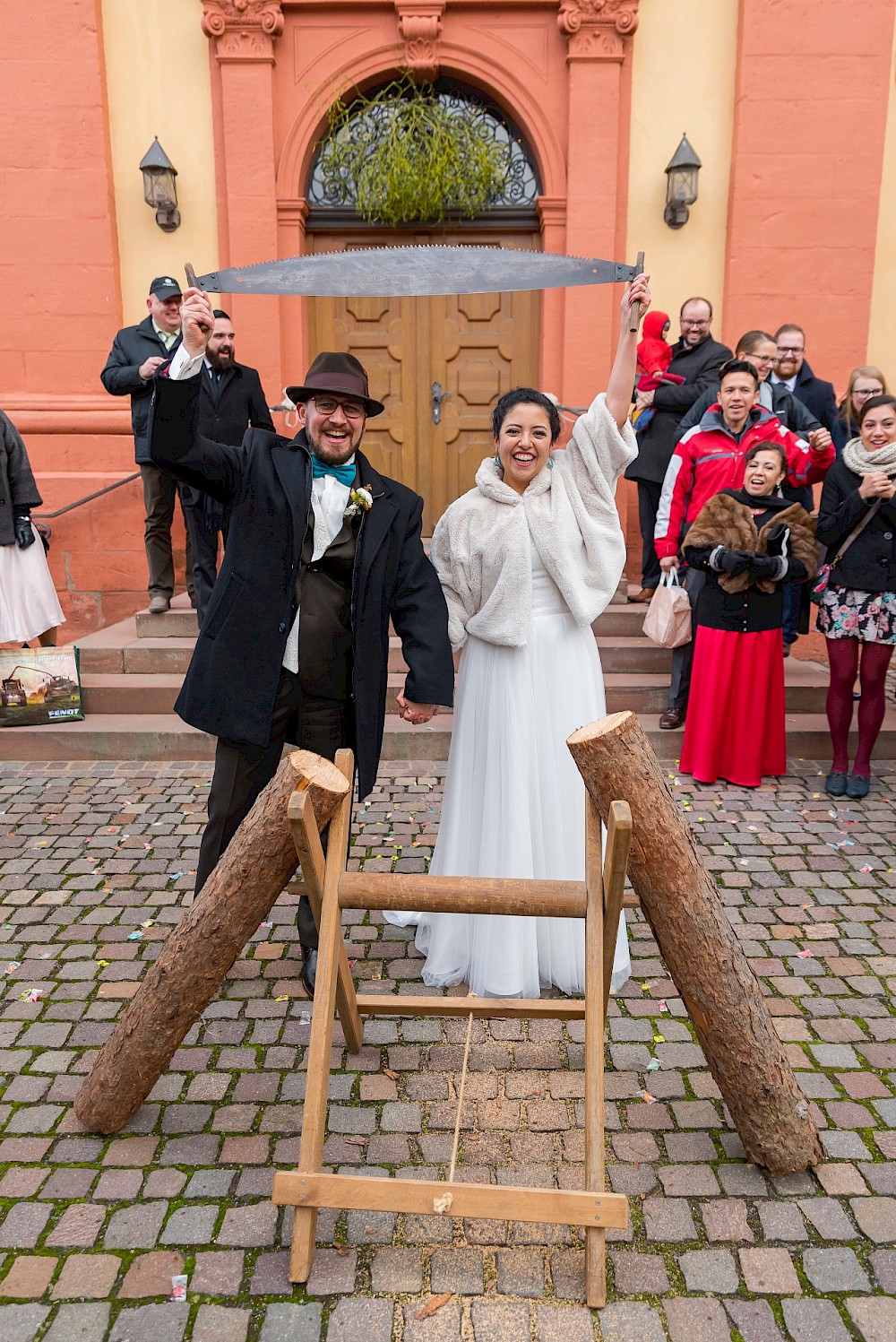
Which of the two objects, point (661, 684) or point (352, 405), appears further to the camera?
point (661, 684)

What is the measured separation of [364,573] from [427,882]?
107 cm

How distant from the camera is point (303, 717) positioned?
10.7 ft

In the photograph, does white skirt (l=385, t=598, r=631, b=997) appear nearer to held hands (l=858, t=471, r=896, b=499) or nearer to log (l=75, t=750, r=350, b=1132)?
log (l=75, t=750, r=350, b=1132)

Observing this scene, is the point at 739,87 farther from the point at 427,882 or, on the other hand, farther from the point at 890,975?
the point at 427,882

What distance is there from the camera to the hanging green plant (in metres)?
7.49

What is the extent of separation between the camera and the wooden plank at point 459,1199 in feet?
6.95

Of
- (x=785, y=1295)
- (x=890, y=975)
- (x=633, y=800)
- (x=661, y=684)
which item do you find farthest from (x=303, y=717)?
(x=661, y=684)

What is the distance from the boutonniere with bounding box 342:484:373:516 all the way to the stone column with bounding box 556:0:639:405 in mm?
5133

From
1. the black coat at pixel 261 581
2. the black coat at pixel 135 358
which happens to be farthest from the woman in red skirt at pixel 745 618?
the black coat at pixel 135 358

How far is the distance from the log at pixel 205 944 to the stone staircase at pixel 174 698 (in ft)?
11.0

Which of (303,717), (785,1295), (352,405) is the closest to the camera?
(785,1295)

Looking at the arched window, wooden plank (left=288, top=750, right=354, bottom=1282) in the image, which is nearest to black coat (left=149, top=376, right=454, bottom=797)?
wooden plank (left=288, top=750, right=354, bottom=1282)

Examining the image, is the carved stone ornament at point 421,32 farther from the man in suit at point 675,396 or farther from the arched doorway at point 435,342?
the man in suit at point 675,396

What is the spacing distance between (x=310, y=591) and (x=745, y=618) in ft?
9.78
